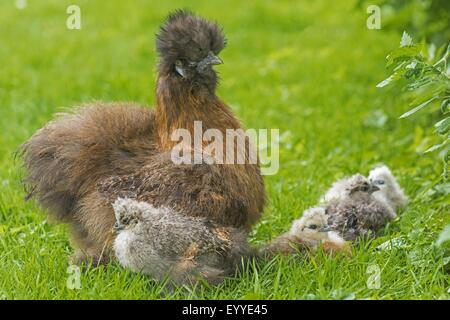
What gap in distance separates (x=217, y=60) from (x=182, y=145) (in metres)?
0.56

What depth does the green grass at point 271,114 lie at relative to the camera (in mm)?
4535

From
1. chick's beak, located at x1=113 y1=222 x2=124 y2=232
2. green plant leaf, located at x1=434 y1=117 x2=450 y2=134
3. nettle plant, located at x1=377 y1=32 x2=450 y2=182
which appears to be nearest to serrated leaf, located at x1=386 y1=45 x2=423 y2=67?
nettle plant, located at x1=377 y1=32 x2=450 y2=182

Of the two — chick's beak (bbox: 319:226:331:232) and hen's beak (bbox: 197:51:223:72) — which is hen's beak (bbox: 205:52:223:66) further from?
chick's beak (bbox: 319:226:331:232)

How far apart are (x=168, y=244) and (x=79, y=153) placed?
881mm

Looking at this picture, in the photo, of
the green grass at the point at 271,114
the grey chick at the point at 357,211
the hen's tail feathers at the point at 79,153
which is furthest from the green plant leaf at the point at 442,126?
the hen's tail feathers at the point at 79,153

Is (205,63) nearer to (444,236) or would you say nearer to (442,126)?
(442,126)

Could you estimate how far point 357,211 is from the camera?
218 inches

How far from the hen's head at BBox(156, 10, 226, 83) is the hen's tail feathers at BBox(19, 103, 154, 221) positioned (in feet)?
1.42

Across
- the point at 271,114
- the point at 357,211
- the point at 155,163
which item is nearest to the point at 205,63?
the point at 155,163

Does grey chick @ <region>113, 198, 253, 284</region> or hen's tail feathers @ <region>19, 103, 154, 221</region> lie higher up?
hen's tail feathers @ <region>19, 103, 154, 221</region>

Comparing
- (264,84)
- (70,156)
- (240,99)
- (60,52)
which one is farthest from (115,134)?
(60,52)

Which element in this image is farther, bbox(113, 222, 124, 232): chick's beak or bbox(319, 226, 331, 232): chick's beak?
bbox(319, 226, 331, 232): chick's beak

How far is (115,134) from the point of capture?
16.2 feet

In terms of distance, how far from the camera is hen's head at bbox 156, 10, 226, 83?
480cm
